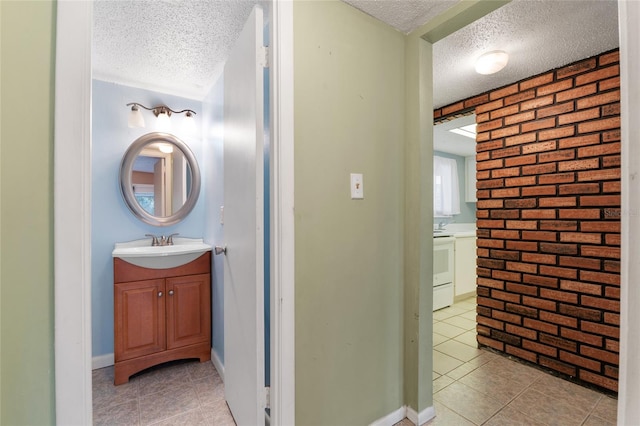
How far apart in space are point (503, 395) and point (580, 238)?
1190mm

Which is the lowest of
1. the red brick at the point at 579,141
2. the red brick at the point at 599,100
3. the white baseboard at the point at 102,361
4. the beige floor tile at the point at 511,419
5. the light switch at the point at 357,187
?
the beige floor tile at the point at 511,419

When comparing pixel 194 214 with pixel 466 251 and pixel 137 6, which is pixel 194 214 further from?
pixel 466 251

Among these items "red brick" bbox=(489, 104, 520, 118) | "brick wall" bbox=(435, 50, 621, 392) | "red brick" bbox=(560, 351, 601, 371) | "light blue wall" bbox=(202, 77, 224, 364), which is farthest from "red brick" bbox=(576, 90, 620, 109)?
"light blue wall" bbox=(202, 77, 224, 364)

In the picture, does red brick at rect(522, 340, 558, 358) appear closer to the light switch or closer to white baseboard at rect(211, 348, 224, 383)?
the light switch


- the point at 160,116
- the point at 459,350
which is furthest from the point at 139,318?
the point at 459,350

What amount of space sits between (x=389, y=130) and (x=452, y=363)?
1.91 metres

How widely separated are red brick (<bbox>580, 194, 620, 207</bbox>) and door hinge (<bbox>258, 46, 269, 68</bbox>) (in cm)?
224

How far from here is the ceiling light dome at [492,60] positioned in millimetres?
1835

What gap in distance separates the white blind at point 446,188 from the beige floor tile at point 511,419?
119 inches

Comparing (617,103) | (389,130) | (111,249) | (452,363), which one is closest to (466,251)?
(452,363)

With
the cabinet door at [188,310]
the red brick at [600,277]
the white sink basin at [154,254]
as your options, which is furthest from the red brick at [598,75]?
the cabinet door at [188,310]

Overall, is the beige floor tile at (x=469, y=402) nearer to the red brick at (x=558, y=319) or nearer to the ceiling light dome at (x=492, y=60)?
the red brick at (x=558, y=319)

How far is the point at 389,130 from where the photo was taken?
5.00 ft

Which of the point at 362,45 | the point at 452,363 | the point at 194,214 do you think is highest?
the point at 362,45
